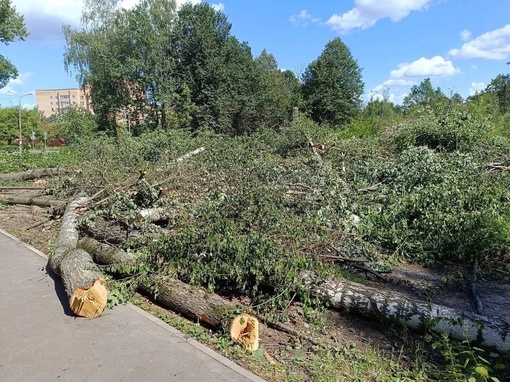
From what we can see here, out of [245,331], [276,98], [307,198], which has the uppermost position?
[276,98]

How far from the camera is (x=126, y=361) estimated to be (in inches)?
138

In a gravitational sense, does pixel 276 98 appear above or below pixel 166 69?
below

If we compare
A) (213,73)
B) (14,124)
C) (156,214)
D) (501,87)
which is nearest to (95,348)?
(156,214)

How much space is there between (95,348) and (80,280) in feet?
3.84

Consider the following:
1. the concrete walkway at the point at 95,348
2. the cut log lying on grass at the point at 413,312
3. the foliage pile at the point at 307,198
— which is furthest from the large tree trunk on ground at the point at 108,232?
the cut log lying on grass at the point at 413,312

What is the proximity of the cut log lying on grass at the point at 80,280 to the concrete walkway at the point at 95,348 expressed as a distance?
0.14 meters

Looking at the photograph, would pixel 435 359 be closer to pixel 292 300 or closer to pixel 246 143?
pixel 292 300

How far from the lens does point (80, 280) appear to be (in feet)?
15.3

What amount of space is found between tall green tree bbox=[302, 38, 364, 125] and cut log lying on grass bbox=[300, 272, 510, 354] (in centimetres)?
3670

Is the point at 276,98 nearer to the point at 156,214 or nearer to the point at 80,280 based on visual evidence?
the point at 156,214

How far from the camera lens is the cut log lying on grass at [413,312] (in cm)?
351

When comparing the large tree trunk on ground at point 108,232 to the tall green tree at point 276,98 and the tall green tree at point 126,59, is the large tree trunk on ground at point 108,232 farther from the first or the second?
the tall green tree at point 126,59

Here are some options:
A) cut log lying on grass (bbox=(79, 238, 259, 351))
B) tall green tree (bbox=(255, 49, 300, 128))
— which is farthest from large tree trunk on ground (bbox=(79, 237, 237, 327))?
tall green tree (bbox=(255, 49, 300, 128))

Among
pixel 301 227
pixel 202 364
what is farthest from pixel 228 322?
pixel 301 227
